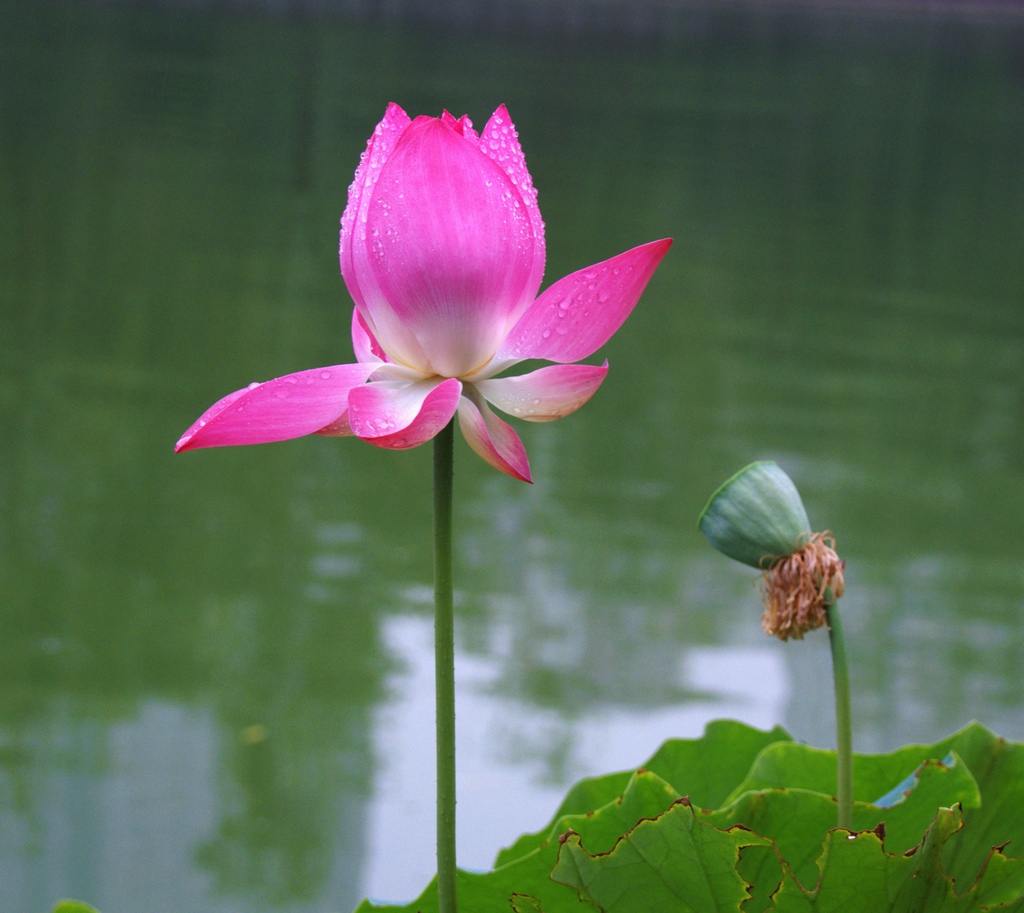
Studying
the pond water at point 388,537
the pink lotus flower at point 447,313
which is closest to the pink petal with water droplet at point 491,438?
the pink lotus flower at point 447,313

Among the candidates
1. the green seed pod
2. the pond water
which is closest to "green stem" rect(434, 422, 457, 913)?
the green seed pod

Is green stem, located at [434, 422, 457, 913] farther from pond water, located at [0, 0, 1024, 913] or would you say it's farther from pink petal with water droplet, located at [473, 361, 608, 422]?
pond water, located at [0, 0, 1024, 913]

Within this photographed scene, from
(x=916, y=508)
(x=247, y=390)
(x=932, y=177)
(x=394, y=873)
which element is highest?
(x=932, y=177)

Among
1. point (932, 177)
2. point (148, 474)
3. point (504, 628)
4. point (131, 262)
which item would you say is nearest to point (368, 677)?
point (504, 628)

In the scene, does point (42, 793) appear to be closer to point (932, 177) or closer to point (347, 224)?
point (347, 224)

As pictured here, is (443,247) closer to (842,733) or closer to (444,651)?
(444,651)

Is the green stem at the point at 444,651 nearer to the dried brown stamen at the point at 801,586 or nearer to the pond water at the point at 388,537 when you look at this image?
the dried brown stamen at the point at 801,586
